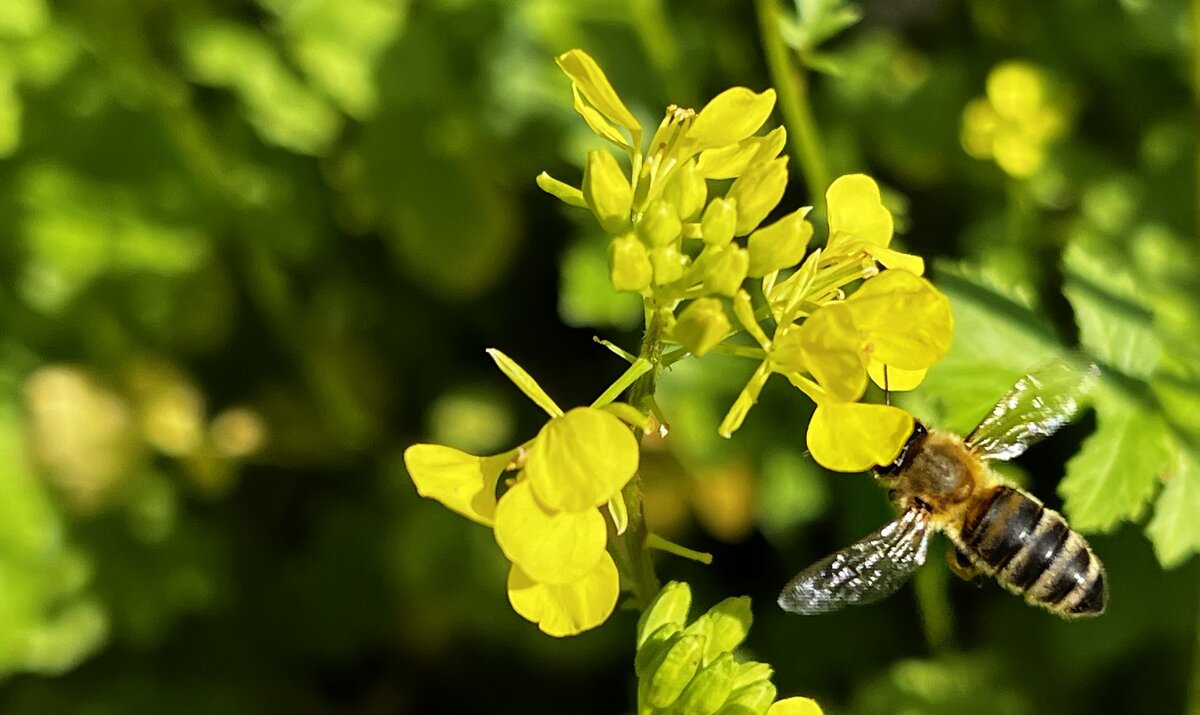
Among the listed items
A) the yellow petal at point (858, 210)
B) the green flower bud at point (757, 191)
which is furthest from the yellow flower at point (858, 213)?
the green flower bud at point (757, 191)

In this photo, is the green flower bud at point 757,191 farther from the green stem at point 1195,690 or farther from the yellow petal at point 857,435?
the green stem at point 1195,690

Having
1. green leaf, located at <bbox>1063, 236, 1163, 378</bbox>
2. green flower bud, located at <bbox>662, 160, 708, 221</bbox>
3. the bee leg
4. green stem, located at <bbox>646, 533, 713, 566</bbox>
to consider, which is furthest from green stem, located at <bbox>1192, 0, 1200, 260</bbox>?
green stem, located at <bbox>646, 533, 713, 566</bbox>

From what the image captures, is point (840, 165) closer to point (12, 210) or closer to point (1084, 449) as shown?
point (1084, 449)

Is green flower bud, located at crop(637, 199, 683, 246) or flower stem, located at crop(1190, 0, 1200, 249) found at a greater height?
green flower bud, located at crop(637, 199, 683, 246)

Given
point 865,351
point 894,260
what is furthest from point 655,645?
point 894,260

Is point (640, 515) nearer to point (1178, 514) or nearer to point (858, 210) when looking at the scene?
point (858, 210)

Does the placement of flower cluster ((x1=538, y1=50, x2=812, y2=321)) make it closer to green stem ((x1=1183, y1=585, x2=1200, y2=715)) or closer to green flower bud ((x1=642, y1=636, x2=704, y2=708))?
green flower bud ((x1=642, y1=636, x2=704, y2=708))

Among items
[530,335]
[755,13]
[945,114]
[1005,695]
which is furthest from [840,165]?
[1005,695]
